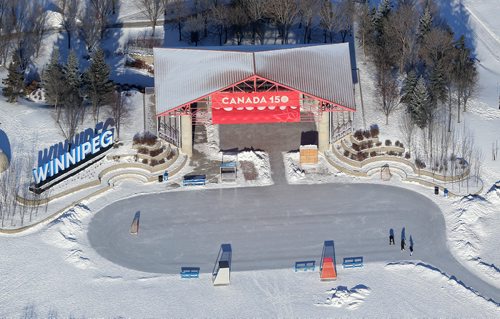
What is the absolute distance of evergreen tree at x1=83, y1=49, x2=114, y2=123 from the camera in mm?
108438

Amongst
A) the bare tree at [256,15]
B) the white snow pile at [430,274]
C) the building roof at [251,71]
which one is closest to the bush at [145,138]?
the building roof at [251,71]

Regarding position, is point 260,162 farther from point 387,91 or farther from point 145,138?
point 387,91

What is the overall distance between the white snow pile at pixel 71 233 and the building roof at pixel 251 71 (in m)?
12.2

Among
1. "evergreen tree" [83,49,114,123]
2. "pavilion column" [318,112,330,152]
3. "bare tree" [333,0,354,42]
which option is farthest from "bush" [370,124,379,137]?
"evergreen tree" [83,49,114,123]

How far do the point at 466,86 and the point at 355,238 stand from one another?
24.5 m

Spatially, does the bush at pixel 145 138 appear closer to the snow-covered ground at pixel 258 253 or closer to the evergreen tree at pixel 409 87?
the snow-covered ground at pixel 258 253

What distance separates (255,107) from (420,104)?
16543mm

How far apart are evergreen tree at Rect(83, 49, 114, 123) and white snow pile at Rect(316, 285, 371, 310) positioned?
1329 inches

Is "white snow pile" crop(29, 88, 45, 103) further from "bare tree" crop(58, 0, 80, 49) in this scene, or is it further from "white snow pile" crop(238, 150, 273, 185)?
"white snow pile" crop(238, 150, 273, 185)

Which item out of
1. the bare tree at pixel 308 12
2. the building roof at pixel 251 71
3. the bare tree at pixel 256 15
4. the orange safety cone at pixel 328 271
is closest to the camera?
the orange safety cone at pixel 328 271

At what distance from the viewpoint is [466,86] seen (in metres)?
110

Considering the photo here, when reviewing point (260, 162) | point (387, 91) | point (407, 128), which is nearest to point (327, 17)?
point (387, 91)

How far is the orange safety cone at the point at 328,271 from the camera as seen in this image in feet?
292

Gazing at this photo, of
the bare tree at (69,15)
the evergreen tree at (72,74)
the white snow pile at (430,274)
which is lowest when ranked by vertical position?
the white snow pile at (430,274)
